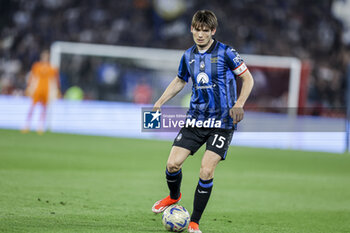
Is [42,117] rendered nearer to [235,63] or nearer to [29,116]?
[29,116]

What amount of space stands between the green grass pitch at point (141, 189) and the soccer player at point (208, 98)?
1.88 feet

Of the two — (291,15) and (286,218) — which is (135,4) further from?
(286,218)

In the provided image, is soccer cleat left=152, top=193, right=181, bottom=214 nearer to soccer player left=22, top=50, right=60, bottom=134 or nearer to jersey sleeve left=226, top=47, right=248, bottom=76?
jersey sleeve left=226, top=47, right=248, bottom=76

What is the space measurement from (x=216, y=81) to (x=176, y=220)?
1.29 meters

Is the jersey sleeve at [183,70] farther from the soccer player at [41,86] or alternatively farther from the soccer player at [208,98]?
the soccer player at [41,86]

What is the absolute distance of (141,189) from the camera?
26.0 feet

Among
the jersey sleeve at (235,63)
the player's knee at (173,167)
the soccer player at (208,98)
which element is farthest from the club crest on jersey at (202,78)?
the player's knee at (173,167)

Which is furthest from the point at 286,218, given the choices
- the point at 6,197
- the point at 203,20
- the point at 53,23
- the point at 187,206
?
the point at 53,23

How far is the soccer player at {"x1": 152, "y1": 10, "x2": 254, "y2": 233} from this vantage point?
17.0 feet

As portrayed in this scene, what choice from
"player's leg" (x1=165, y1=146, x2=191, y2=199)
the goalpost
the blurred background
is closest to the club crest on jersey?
"player's leg" (x1=165, y1=146, x2=191, y2=199)

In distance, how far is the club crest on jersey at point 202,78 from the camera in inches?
209

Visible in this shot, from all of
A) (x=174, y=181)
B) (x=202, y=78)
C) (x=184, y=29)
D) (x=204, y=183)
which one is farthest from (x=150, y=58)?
(x=204, y=183)

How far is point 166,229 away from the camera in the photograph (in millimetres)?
5250

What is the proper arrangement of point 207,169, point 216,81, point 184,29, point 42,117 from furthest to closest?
point 184,29, point 42,117, point 216,81, point 207,169
